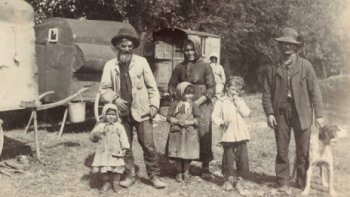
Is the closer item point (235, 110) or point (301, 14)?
point (235, 110)

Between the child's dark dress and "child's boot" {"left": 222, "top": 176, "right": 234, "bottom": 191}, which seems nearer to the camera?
"child's boot" {"left": 222, "top": 176, "right": 234, "bottom": 191}

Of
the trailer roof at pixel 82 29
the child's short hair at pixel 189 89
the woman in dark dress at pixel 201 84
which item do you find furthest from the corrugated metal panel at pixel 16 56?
the trailer roof at pixel 82 29

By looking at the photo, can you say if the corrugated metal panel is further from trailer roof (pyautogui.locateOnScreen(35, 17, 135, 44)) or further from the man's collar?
the man's collar

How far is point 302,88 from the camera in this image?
256 inches

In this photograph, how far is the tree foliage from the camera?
1955 centimetres

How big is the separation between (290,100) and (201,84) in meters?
1.47

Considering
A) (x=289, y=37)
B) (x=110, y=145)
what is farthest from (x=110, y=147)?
(x=289, y=37)

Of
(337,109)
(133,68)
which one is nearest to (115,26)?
(133,68)

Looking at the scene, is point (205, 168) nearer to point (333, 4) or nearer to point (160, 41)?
point (160, 41)

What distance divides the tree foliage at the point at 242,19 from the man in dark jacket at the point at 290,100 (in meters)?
13.0

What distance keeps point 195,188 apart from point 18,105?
321 cm

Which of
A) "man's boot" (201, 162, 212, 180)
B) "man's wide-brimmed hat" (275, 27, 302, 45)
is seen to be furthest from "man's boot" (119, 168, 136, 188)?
"man's wide-brimmed hat" (275, 27, 302, 45)

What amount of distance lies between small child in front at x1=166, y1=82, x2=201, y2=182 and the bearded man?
0.42 meters

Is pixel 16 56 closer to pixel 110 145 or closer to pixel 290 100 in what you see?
pixel 110 145
